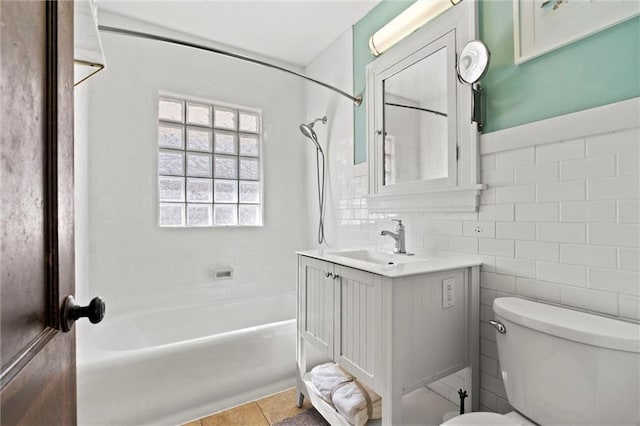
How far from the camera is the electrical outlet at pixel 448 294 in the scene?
4.39ft

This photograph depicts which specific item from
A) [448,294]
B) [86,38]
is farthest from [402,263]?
[86,38]

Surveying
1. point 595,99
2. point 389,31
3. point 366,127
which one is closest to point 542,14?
point 595,99

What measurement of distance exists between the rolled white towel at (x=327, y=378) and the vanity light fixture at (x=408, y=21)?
1.96 metres

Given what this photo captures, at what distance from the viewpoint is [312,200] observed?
297cm

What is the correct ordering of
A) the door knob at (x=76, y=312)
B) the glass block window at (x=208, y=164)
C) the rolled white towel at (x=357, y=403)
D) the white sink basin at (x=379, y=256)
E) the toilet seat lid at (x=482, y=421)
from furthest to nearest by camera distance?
the glass block window at (x=208, y=164)
the white sink basin at (x=379, y=256)
the rolled white towel at (x=357, y=403)
the toilet seat lid at (x=482, y=421)
the door knob at (x=76, y=312)

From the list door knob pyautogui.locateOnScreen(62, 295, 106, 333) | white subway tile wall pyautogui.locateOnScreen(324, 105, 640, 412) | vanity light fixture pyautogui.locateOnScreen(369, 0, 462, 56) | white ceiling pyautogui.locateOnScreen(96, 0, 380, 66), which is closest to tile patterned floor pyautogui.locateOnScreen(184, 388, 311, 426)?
white subway tile wall pyautogui.locateOnScreen(324, 105, 640, 412)


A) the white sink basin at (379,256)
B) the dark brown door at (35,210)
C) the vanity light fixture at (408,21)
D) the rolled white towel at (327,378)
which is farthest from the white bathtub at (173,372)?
the vanity light fixture at (408,21)

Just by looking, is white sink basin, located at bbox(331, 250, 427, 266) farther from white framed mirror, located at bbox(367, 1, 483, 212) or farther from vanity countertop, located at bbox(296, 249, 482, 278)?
white framed mirror, located at bbox(367, 1, 483, 212)

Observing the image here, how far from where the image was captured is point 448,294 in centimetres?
135

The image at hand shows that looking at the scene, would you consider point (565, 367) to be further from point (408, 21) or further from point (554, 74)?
point (408, 21)

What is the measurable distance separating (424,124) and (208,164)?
6.12 feet

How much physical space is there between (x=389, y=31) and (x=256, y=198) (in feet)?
5.84

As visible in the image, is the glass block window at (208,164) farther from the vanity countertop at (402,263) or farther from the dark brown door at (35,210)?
the dark brown door at (35,210)

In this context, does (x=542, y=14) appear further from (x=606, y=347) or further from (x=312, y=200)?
(x=312, y=200)
